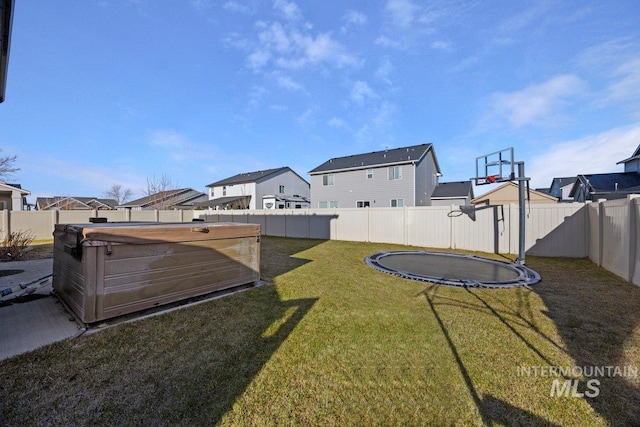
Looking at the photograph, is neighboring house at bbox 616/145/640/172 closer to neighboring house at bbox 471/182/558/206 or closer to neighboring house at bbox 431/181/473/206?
neighboring house at bbox 471/182/558/206

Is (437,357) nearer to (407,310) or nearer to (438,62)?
(407,310)

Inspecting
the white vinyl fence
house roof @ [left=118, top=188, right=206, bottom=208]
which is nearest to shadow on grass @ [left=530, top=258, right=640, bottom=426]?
the white vinyl fence

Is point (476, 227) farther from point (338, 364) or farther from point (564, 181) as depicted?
point (564, 181)

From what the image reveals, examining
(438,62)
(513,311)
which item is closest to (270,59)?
(438,62)

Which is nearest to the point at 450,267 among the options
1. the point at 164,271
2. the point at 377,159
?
the point at 164,271

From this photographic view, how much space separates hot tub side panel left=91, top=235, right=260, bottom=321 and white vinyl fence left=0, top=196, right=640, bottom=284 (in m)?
7.25

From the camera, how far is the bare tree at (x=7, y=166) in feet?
52.7

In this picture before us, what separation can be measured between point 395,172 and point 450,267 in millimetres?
12773

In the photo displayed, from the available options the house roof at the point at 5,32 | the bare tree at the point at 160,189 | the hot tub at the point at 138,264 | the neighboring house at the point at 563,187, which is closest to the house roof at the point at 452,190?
the neighboring house at the point at 563,187

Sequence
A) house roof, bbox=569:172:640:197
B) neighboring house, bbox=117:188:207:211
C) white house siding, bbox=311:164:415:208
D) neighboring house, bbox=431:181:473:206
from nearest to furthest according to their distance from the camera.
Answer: house roof, bbox=569:172:640:197 < white house siding, bbox=311:164:415:208 < neighboring house, bbox=431:181:473:206 < neighboring house, bbox=117:188:207:211

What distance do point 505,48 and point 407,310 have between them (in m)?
9.16

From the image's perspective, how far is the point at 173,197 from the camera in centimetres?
2816

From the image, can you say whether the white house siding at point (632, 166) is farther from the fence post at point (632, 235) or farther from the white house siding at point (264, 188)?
the white house siding at point (264, 188)

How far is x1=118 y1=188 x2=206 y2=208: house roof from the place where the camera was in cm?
2545
